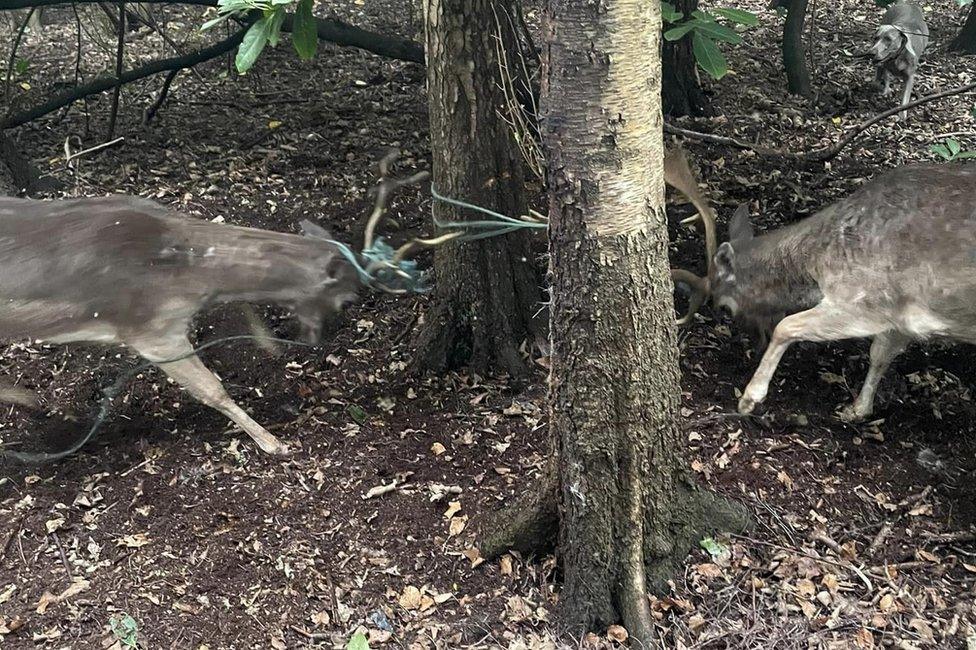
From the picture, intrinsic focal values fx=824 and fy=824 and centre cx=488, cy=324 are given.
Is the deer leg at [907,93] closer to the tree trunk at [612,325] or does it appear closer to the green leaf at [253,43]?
the tree trunk at [612,325]

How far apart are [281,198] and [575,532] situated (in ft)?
14.0

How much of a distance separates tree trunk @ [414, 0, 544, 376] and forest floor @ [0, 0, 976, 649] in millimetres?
225

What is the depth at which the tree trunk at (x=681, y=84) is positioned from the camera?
307 inches

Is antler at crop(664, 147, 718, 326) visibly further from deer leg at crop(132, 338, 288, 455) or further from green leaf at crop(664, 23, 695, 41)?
deer leg at crop(132, 338, 288, 455)

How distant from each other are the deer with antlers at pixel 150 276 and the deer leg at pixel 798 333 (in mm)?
2195

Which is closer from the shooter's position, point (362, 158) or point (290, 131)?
point (362, 158)

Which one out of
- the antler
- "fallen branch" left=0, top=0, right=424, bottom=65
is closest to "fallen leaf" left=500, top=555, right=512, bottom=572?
the antler

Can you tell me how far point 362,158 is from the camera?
730 centimetres

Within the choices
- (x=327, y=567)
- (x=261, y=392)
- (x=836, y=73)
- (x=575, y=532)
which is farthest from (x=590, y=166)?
(x=836, y=73)

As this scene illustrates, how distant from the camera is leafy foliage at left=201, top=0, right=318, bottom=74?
130 inches

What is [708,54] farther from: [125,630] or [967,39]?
[967,39]

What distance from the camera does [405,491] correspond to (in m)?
4.42

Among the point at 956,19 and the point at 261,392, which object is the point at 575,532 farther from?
the point at 956,19

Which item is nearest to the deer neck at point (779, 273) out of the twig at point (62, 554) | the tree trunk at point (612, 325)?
the tree trunk at point (612, 325)
